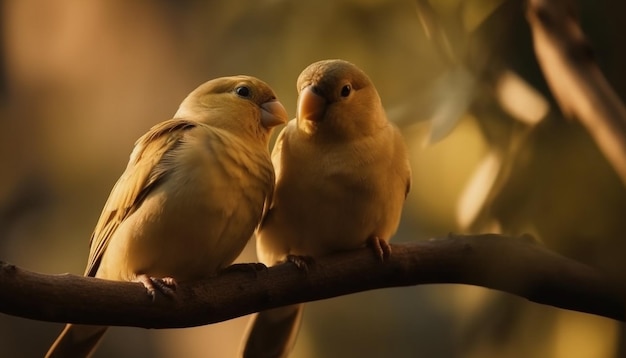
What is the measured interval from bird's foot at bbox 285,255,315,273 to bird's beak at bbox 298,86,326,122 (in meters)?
0.32

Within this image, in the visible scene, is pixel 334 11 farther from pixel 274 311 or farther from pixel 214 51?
pixel 274 311

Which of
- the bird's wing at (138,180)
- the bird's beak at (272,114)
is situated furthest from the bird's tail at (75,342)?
the bird's beak at (272,114)

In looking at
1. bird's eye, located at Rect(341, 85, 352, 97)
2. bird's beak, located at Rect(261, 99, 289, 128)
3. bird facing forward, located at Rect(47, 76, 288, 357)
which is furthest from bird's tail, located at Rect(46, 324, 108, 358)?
bird's eye, located at Rect(341, 85, 352, 97)

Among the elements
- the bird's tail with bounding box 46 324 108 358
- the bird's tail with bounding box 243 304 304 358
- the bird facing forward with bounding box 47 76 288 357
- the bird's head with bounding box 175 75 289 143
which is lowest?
the bird's tail with bounding box 46 324 108 358

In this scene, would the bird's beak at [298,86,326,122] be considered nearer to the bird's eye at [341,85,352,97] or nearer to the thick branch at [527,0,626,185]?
the bird's eye at [341,85,352,97]

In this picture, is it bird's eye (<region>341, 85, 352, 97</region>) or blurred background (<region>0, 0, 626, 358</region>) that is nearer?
blurred background (<region>0, 0, 626, 358</region>)

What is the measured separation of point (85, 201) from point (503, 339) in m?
1.69

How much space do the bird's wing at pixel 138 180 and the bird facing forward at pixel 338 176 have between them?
271 millimetres

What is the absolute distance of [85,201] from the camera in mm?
2383

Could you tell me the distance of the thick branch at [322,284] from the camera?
96cm

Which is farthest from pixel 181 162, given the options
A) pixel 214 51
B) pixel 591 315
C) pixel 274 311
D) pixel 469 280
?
pixel 591 315

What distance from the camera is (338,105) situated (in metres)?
1.88

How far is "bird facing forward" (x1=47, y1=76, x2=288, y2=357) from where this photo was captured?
1.67m

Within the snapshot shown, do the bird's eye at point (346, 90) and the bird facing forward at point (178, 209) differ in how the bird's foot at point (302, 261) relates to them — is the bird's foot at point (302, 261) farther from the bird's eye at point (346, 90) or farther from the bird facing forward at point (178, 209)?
the bird's eye at point (346, 90)
